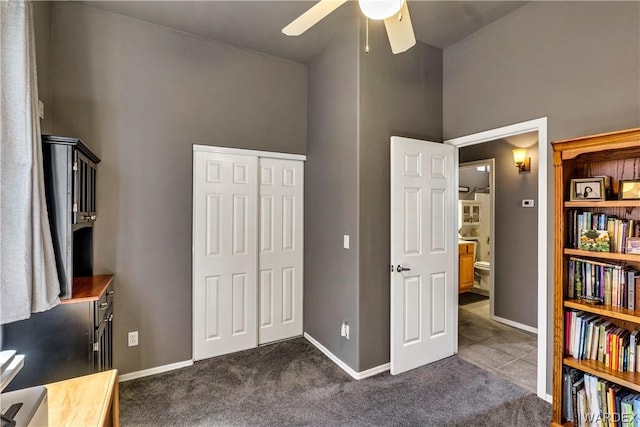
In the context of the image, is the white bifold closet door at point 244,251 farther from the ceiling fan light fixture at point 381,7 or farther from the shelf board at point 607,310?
the shelf board at point 607,310

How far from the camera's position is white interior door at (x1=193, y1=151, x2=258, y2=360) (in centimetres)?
288

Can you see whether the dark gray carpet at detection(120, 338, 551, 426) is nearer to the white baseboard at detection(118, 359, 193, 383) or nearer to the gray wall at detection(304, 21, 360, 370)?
the white baseboard at detection(118, 359, 193, 383)

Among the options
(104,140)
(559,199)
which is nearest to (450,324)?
(559,199)

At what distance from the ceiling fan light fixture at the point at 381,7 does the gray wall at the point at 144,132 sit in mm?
1902

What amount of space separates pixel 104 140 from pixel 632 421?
12.8ft

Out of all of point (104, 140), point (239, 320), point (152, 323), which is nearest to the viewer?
point (104, 140)

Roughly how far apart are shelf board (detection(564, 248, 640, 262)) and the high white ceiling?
193 centimetres

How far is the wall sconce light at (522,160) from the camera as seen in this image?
143 inches

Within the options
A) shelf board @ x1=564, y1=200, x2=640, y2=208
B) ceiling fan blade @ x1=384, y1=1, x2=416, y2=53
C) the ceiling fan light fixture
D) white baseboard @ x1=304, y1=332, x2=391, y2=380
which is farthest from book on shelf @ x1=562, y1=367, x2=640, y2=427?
the ceiling fan light fixture

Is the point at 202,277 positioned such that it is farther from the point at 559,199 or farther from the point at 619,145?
the point at 619,145

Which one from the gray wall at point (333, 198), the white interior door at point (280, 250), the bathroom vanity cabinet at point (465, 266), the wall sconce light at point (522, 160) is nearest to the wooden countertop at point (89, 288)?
the white interior door at point (280, 250)

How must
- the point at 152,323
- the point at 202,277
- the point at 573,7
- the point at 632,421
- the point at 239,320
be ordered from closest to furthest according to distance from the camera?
the point at 632,421, the point at 573,7, the point at 152,323, the point at 202,277, the point at 239,320

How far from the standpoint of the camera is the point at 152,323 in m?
2.69

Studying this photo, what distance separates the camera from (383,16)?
1487mm
